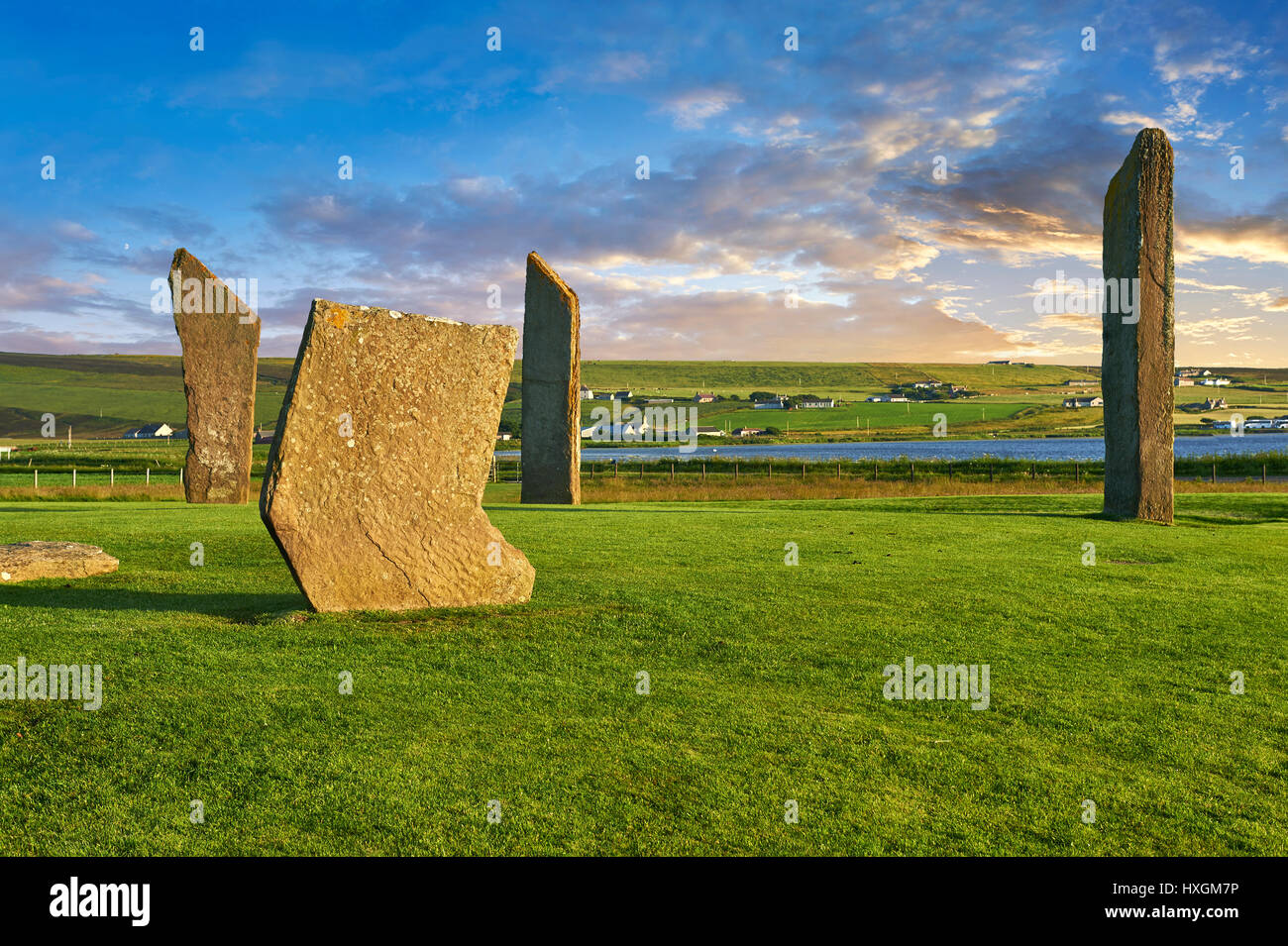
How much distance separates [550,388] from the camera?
21953 mm

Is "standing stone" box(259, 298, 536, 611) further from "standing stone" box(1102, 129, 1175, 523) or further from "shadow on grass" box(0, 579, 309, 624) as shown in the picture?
"standing stone" box(1102, 129, 1175, 523)

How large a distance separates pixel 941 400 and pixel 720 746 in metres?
165

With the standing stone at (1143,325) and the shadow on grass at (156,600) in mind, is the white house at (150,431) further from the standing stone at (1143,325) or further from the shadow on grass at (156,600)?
the standing stone at (1143,325)

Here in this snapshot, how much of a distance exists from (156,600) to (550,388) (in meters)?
13.7

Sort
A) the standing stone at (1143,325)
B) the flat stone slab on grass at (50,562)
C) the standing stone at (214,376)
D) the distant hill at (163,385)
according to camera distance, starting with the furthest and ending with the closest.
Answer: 1. the distant hill at (163,385)
2. the standing stone at (214,376)
3. the standing stone at (1143,325)
4. the flat stone slab on grass at (50,562)

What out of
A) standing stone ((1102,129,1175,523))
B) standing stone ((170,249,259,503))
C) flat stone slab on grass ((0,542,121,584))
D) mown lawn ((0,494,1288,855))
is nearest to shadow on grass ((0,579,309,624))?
mown lawn ((0,494,1288,855))

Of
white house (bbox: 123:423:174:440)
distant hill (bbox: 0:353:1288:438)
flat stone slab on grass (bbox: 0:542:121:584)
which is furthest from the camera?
distant hill (bbox: 0:353:1288:438)

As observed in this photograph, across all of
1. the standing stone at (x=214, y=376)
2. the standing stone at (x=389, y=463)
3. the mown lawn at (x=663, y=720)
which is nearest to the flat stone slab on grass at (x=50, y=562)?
the mown lawn at (x=663, y=720)

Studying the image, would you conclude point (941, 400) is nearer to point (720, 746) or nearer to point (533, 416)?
point (533, 416)

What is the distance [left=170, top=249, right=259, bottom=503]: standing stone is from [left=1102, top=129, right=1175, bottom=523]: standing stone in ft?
62.9

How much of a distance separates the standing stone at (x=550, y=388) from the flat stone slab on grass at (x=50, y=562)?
1216cm

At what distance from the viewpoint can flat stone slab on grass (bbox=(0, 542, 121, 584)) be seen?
1002 cm

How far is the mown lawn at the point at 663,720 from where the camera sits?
3.87 meters

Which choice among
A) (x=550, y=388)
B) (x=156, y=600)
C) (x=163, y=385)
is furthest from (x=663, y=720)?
(x=163, y=385)
